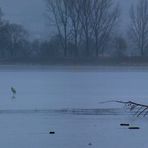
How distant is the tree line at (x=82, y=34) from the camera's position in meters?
48.5

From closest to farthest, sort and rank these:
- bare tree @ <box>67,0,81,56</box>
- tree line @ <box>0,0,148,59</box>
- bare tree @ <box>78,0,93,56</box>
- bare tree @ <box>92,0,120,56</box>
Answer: tree line @ <box>0,0,148,59</box>
bare tree @ <box>67,0,81,56</box>
bare tree @ <box>78,0,93,56</box>
bare tree @ <box>92,0,120,56</box>

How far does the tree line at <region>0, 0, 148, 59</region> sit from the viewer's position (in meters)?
48.5

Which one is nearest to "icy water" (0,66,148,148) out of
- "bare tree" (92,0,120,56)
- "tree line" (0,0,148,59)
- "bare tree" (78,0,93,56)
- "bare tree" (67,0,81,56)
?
"tree line" (0,0,148,59)

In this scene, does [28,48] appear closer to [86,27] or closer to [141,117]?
[86,27]

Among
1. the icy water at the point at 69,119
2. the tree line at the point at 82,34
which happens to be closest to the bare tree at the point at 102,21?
the tree line at the point at 82,34

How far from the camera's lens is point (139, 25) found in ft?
182

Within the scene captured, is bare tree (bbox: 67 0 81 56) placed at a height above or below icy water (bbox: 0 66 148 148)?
above

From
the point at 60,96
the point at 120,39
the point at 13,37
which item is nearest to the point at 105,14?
the point at 120,39

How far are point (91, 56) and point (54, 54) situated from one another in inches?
93.7

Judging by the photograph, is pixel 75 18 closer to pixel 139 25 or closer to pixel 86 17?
pixel 86 17

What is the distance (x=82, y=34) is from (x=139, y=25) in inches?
255

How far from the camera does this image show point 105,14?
2114 inches

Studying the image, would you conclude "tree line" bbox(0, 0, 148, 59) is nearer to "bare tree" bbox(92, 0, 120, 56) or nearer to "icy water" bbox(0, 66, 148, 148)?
"bare tree" bbox(92, 0, 120, 56)

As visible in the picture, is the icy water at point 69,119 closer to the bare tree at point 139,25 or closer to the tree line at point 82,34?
the tree line at point 82,34
